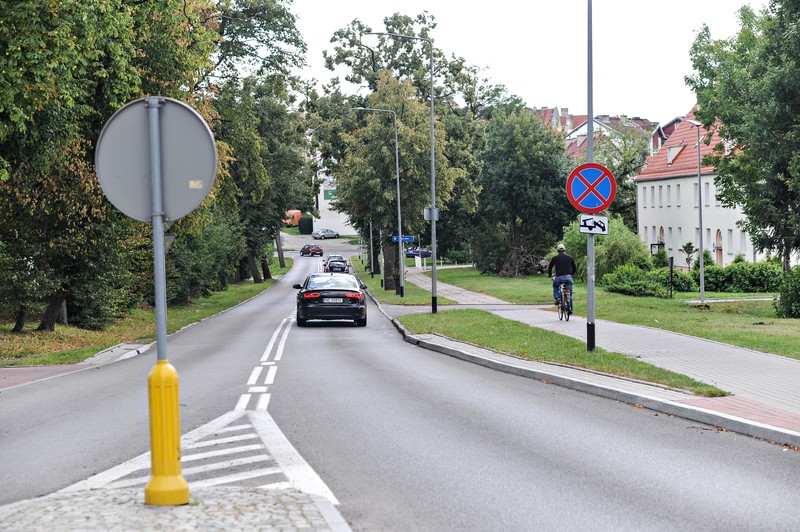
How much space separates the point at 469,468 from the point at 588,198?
31.4ft

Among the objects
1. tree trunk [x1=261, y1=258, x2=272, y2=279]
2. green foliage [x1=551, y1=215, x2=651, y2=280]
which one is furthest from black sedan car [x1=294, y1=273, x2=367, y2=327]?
tree trunk [x1=261, y1=258, x2=272, y2=279]

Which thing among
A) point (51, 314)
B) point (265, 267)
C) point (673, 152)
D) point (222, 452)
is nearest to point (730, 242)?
point (673, 152)

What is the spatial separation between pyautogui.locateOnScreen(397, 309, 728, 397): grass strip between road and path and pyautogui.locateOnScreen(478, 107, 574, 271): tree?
128 feet

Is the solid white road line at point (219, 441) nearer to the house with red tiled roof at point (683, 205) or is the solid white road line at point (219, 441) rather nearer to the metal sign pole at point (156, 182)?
the metal sign pole at point (156, 182)

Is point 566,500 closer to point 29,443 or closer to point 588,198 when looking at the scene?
point 29,443

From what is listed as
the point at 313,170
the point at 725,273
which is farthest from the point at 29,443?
the point at 313,170

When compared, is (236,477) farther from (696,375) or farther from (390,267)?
(390,267)

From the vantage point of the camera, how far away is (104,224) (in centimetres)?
2531

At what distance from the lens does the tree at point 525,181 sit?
69500 mm

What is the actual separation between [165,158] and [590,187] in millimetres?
11156

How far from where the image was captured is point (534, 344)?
63.1 ft

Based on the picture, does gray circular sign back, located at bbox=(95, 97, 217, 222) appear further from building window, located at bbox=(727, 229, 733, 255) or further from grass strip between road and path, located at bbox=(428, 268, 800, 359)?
building window, located at bbox=(727, 229, 733, 255)

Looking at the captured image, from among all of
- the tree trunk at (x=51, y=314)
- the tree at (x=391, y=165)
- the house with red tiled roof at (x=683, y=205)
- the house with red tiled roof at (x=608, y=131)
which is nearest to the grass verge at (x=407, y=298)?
the tree at (x=391, y=165)

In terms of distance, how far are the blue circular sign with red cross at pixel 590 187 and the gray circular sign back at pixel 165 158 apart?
10880mm
